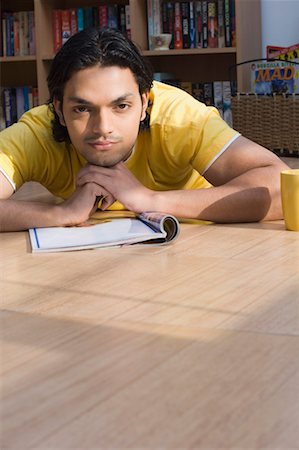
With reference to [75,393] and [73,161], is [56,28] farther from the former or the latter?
[75,393]

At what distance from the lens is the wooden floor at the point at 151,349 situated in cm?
80

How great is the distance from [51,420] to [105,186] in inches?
42.1

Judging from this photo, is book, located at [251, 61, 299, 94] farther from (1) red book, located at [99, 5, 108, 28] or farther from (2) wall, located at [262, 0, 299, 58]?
(1) red book, located at [99, 5, 108, 28]

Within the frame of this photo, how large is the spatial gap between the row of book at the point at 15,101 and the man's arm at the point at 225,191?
301 centimetres

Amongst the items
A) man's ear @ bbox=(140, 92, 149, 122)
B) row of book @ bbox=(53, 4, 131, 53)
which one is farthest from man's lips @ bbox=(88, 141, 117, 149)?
row of book @ bbox=(53, 4, 131, 53)

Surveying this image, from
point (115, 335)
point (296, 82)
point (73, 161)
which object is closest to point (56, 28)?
point (296, 82)

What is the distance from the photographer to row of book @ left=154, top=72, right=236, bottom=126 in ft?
14.3

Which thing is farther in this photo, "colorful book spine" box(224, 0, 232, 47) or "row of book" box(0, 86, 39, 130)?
"row of book" box(0, 86, 39, 130)

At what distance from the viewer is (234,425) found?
2.62ft

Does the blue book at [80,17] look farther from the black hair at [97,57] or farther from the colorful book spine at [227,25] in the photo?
the black hair at [97,57]

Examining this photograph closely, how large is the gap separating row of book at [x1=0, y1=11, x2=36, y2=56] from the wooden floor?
3.18 meters

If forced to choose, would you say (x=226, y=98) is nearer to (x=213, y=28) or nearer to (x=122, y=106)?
(x=213, y=28)

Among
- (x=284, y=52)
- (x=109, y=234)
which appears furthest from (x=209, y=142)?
(x=284, y=52)

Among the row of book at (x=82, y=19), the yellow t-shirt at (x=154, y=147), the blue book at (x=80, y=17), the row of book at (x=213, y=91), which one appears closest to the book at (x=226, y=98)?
the row of book at (x=213, y=91)
